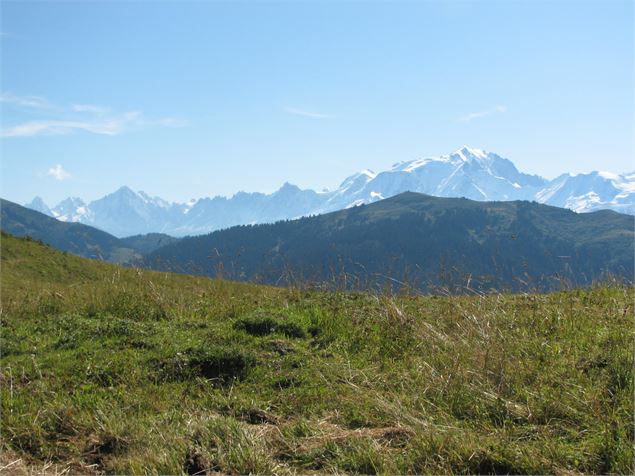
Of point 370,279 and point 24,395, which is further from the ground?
point 370,279

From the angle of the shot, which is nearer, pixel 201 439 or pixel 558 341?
pixel 201 439

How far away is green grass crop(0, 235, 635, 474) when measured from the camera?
499 cm

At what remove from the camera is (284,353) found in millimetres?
8133

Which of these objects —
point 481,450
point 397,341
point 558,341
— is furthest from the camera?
point 397,341

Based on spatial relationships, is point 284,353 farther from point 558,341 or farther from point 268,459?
point 558,341

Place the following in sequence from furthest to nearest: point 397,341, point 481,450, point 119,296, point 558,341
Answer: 1. point 119,296
2. point 397,341
3. point 558,341
4. point 481,450

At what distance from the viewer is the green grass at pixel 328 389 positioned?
4.99 metres

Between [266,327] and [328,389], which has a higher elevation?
[266,327]

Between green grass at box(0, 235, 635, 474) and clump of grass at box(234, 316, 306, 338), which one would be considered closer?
green grass at box(0, 235, 635, 474)

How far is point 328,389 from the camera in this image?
6.72m

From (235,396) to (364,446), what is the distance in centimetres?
212

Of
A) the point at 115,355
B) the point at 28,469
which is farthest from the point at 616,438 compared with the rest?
the point at 115,355

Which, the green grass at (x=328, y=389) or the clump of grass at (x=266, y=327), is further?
the clump of grass at (x=266, y=327)

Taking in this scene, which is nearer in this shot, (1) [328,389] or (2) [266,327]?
(1) [328,389]
